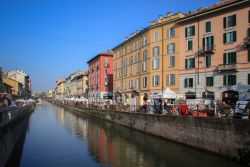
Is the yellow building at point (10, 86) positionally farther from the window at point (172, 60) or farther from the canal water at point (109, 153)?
the canal water at point (109, 153)

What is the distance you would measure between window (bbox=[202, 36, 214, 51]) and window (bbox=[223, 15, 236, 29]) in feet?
8.98

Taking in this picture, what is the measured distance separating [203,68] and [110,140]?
65.6ft

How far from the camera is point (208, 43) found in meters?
47.8

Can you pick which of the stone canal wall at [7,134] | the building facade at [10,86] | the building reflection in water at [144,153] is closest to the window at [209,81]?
the building reflection in water at [144,153]

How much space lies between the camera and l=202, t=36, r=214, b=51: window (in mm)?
47094

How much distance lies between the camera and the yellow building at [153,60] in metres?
54.9

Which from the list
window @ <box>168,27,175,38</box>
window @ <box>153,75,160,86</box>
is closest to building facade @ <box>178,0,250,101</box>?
window @ <box>168,27,175,38</box>

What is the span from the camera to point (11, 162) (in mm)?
22328

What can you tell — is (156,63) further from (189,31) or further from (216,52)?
(216,52)

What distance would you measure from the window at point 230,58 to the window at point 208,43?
2.45 m

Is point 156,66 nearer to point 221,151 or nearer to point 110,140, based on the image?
point 110,140

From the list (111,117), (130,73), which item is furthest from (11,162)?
(130,73)

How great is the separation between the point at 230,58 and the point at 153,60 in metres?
16.5

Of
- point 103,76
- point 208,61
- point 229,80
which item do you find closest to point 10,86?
point 103,76
